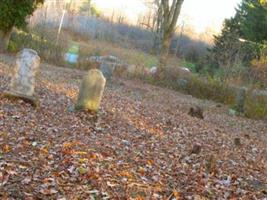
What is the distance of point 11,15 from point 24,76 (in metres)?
10.5

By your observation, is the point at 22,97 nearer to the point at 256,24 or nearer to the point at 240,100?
the point at 240,100

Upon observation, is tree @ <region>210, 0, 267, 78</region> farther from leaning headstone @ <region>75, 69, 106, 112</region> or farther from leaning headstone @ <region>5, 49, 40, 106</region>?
leaning headstone @ <region>5, 49, 40, 106</region>

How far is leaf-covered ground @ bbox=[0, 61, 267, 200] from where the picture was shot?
556 centimetres

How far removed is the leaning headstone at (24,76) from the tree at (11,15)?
10.3 m

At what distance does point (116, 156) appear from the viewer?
7023mm

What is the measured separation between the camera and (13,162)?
5.97 meters

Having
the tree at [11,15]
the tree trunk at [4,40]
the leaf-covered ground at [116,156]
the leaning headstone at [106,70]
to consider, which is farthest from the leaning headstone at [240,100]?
the tree trunk at [4,40]

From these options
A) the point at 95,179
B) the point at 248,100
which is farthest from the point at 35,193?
the point at 248,100

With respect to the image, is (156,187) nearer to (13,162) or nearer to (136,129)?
(13,162)

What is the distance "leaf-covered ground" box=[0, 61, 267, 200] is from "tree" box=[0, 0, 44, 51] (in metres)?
7.92

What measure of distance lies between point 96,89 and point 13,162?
13.3 feet

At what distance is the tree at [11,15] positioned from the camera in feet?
62.7

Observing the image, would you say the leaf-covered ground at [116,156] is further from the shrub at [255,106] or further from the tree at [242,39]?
the tree at [242,39]

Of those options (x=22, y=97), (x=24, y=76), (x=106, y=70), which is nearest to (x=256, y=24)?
(x=106, y=70)
